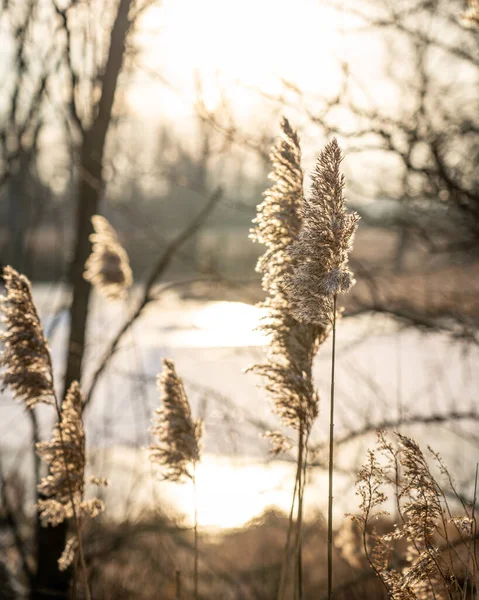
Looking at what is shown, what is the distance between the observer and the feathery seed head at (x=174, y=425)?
2342mm

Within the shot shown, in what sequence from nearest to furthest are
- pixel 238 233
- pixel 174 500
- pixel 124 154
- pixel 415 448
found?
pixel 415 448
pixel 124 154
pixel 174 500
pixel 238 233

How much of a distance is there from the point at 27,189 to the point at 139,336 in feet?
32.3

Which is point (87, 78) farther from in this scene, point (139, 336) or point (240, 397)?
point (139, 336)

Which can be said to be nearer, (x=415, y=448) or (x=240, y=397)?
(x=415, y=448)

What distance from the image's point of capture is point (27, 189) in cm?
510

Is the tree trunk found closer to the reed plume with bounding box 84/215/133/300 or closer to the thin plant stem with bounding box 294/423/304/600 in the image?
the reed plume with bounding box 84/215/133/300

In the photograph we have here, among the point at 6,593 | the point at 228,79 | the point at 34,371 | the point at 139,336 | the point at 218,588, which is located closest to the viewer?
the point at 34,371

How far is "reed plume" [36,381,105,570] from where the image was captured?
89.4 inches

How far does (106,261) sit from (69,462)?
7.65ft

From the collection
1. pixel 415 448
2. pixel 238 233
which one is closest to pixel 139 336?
pixel 415 448

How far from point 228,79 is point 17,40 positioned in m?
2.11

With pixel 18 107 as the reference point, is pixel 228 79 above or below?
below

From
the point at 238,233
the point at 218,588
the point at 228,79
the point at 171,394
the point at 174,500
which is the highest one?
the point at 238,233

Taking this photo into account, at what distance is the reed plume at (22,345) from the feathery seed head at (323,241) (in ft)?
3.02
